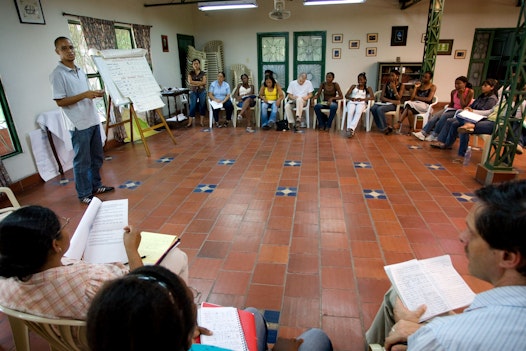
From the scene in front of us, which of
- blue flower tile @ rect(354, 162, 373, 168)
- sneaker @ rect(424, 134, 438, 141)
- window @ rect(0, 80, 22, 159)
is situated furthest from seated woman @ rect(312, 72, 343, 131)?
window @ rect(0, 80, 22, 159)

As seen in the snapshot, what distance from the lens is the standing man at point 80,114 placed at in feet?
9.77

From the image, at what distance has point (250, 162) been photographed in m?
4.55

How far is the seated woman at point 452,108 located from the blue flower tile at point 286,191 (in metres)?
2.98

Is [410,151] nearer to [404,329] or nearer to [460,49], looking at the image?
[404,329]

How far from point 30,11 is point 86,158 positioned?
221cm

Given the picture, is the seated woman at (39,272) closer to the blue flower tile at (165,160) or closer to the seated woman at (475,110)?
the blue flower tile at (165,160)

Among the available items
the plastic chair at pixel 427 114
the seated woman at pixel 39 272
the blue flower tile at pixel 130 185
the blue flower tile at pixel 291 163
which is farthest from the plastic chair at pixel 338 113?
the seated woman at pixel 39 272

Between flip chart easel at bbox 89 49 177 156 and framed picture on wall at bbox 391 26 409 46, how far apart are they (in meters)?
6.24

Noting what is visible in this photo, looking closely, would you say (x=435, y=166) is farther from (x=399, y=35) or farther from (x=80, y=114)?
(x=399, y=35)

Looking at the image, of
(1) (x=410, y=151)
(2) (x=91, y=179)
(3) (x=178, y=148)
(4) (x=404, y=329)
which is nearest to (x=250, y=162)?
(3) (x=178, y=148)

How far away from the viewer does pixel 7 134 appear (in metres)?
3.80

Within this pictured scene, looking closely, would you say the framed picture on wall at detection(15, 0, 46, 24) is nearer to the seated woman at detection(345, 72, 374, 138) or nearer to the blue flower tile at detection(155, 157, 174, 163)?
the blue flower tile at detection(155, 157, 174, 163)

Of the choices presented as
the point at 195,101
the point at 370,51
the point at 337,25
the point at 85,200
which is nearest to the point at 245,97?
the point at 195,101

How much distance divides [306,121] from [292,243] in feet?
14.4
